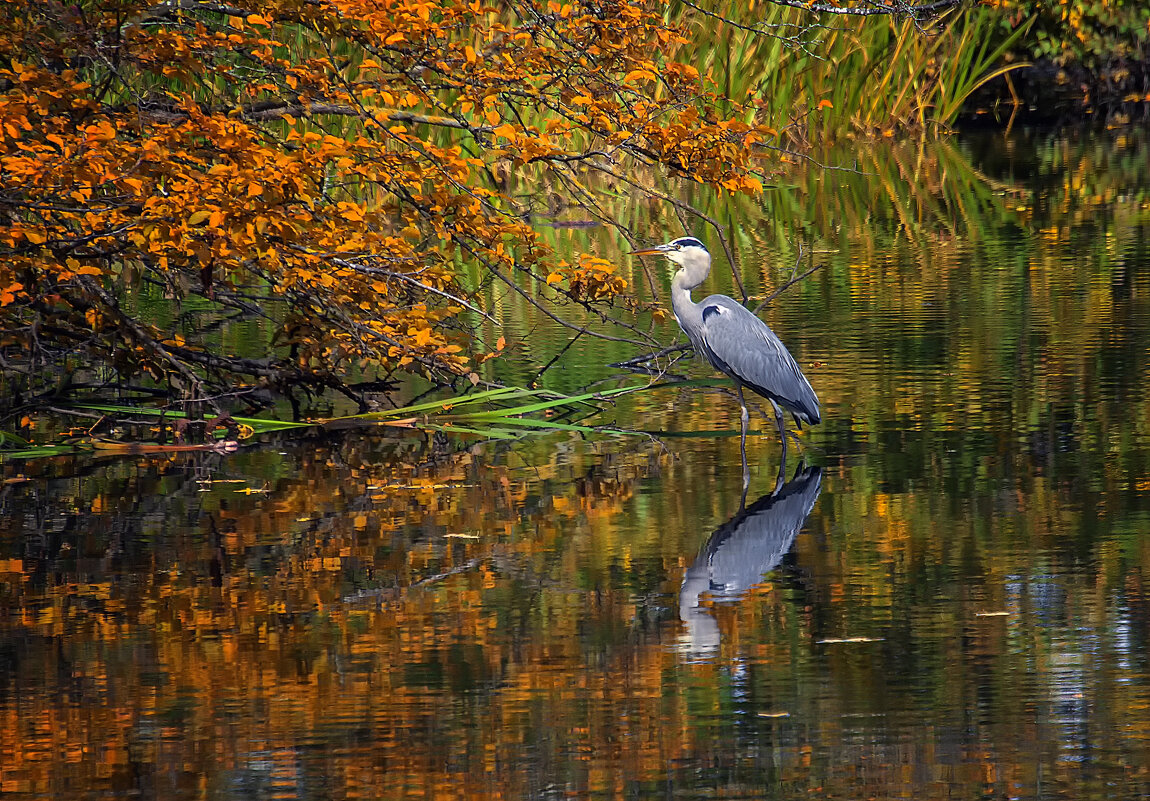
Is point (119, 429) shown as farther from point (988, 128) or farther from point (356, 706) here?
point (988, 128)

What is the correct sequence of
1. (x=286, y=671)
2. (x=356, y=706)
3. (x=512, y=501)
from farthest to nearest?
(x=512, y=501) < (x=286, y=671) < (x=356, y=706)

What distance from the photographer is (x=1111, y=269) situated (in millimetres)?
12938

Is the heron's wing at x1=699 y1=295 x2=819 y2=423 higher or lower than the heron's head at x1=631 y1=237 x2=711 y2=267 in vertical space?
lower

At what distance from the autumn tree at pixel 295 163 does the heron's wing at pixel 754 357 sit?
60cm

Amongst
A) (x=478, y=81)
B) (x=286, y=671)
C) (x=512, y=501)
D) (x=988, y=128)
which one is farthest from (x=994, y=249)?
(x=988, y=128)

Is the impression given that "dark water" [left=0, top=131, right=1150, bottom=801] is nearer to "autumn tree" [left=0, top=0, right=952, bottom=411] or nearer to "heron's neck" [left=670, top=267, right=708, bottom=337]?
"heron's neck" [left=670, top=267, right=708, bottom=337]

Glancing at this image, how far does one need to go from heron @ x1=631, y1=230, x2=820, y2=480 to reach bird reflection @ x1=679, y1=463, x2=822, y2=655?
0.49m

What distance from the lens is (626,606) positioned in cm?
552

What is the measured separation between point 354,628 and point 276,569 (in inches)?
32.7

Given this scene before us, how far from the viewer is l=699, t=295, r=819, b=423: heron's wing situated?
7.93 meters

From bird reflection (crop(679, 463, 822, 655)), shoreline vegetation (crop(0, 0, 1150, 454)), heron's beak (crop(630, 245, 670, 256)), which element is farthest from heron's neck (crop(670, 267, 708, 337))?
bird reflection (crop(679, 463, 822, 655))

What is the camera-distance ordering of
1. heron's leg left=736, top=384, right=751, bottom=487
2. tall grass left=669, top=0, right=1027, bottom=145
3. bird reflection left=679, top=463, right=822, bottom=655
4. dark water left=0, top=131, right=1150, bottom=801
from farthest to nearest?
1. tall grass left=669, top=0, right=1027, bottom=145
2. heron's leg left=736, top=384, right=751, bottom=487
3. bird reflection left=679, top=463, right=822, bottom=655
4. dark water left=0, top=131, right=1150, bottom=801

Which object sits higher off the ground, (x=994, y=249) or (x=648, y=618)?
(x=994, y=249)

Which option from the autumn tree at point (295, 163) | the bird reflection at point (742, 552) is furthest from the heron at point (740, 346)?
the bird reflection at point (742, 552)
